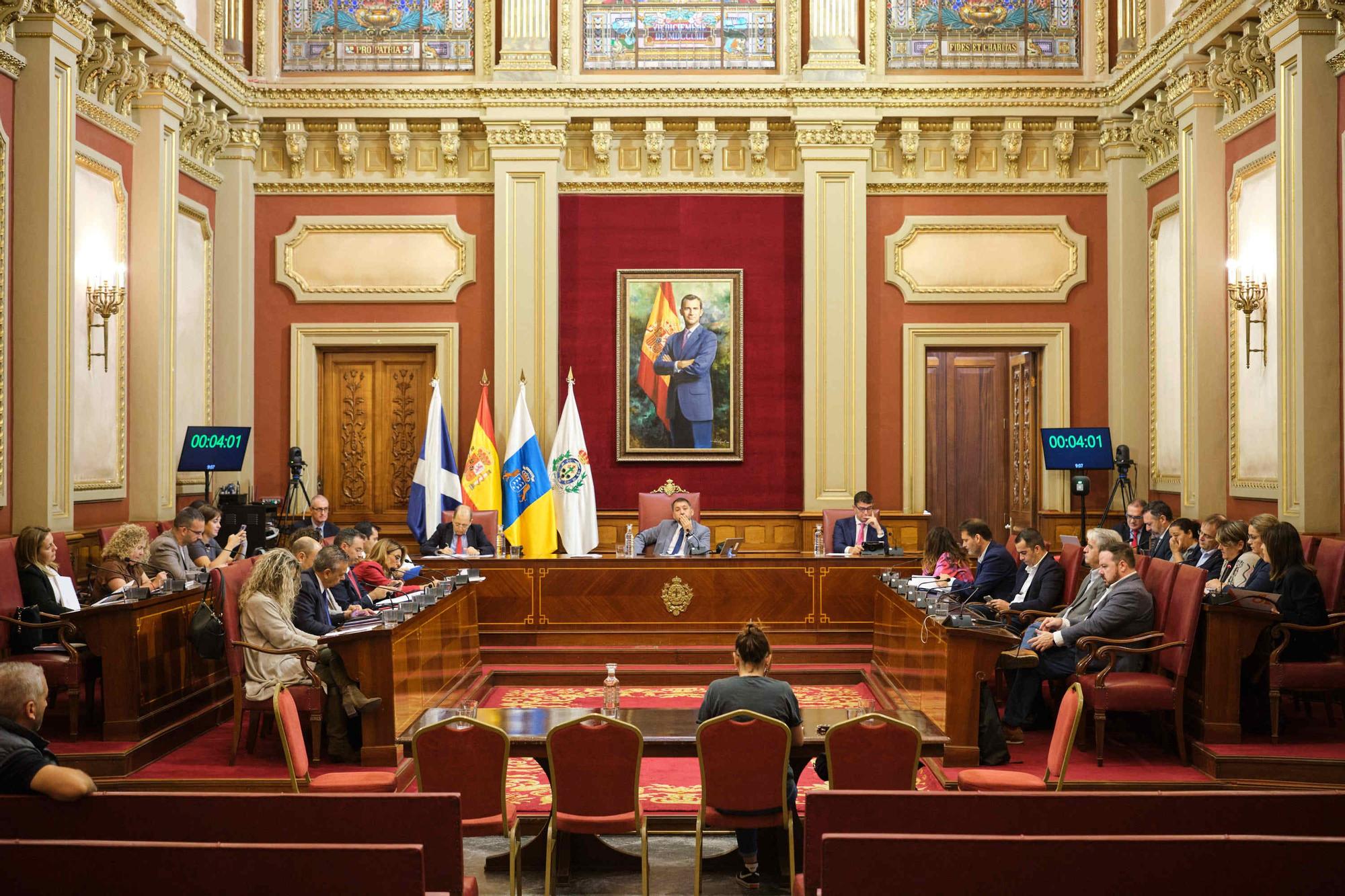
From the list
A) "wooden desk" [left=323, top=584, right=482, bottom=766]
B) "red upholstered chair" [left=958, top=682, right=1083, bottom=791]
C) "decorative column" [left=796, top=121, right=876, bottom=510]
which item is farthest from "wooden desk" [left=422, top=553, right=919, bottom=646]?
"red upholstered chair" [left=958, top=682, right=1083, bottom=791]

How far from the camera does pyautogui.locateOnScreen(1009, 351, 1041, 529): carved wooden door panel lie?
11836 millimetres

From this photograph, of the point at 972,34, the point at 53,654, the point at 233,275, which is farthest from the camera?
the point at 972,34

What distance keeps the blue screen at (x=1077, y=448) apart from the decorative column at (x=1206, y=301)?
1.24 metres

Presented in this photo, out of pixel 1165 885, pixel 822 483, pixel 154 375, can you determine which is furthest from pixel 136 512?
pixel 1165 885

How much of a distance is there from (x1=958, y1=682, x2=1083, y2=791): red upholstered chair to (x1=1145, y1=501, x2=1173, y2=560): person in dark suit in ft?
15.8

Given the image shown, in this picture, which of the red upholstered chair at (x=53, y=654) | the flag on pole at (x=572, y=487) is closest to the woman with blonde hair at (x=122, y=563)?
the red upholstered chair at (x=53, y=654)

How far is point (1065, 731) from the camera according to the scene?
14.8 ft

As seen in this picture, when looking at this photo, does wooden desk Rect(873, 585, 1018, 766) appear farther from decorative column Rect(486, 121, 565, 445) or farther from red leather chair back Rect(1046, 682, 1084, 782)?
decorative column Rect(486, 121, 565, 445)

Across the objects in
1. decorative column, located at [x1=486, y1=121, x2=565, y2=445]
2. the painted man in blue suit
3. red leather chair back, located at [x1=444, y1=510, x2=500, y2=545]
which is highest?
decorative column, located at [x1=486, y1=121, x2=565, y2=445]

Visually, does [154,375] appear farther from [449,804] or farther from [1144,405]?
[1144,405]

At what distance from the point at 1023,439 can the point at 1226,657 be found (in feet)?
19.6

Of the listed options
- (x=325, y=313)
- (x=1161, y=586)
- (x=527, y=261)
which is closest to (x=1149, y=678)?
(x=1161, y=586)

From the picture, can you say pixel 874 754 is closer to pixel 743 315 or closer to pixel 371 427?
pixel 743 315

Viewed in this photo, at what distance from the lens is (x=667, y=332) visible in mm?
11656
